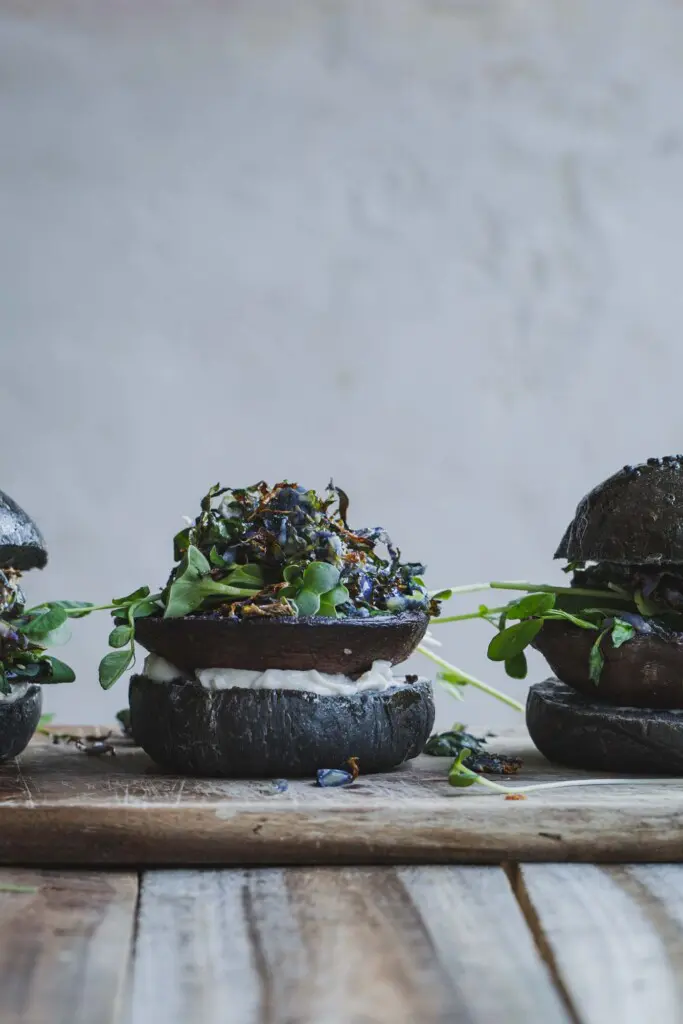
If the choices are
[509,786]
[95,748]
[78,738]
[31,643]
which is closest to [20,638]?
[31,643]

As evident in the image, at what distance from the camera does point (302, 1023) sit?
74 cm

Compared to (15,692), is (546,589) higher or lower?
higher

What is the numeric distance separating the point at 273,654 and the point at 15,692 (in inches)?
12.8

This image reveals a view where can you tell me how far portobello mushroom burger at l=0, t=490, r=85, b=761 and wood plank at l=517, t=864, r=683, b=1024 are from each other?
618mm

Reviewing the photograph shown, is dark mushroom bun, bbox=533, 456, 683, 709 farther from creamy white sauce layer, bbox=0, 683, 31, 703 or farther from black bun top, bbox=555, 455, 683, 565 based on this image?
creamy white sauce layer, bbox=0, 683, 31, 703

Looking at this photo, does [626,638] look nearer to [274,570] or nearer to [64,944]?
[274,570]

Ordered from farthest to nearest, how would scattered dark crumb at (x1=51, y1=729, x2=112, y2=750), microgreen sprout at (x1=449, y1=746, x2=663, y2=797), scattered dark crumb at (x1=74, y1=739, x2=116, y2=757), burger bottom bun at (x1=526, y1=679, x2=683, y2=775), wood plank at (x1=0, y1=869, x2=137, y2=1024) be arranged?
1. scattered dark crumb at (x1=51, y1=729, x2=112, y2=750)
2. scattered dark crumb at (x1=74, y1=739, x2=116, y2=757)
3. burger bottom bun at (x1=526, y1=679, x2=683, y2=775)
4. microgreen sprout at (x1=449, y1=746, x2=663, y2=797)
5. wood plank at (x1=0, y1=869, x2=137, y2=1024)

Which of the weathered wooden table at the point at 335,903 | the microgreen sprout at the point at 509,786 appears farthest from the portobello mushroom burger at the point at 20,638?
the microgreen sprout at the point at 509,786

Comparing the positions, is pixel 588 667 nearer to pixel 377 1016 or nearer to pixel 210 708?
pixel 210 708

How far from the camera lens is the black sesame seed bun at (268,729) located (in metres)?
1.22

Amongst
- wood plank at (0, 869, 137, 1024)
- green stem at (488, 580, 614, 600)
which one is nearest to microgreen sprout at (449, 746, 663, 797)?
green stem at (488, 580, 614, 600)

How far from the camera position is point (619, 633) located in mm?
1276

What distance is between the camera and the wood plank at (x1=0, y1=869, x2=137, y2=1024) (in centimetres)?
75

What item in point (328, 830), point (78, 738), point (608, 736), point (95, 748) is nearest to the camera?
point (328, 830)
